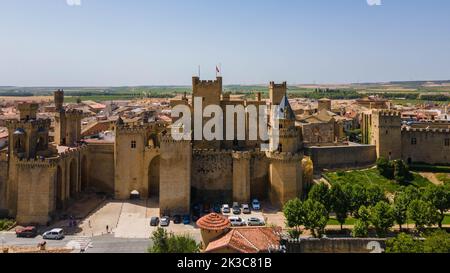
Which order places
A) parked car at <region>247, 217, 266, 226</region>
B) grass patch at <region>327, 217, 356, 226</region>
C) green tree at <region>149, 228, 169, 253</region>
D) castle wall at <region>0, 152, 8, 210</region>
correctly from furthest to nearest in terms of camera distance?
castle wall at <region>0, 152, 8, 210</region>, grass patch at <region>327, 217, 356, 226</region>, parked car at <region>247, 217, 266, 226</region>, green tree at <region>149, 228, 169, 253</region>

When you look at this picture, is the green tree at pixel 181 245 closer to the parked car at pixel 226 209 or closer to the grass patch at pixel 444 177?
the parked car at pixel 226 209

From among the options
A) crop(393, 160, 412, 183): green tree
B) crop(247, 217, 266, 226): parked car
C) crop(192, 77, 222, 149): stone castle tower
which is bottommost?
crop(247, 217, 266, 226): parked car

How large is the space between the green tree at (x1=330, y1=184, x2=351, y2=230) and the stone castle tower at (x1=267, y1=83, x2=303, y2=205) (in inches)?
181

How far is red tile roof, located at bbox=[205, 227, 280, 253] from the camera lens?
2356cm

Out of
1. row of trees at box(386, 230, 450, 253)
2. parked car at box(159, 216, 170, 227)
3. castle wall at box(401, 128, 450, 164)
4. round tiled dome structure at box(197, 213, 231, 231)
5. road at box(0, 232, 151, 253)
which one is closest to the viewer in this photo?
row of trees at box(386, 230, 450, 253)

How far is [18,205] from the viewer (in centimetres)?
3441

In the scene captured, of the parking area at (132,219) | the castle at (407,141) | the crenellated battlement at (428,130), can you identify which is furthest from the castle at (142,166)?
the crenellated battlement at (428,130)

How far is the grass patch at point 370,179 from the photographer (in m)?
43.3

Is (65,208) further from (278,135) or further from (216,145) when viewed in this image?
(278,135)

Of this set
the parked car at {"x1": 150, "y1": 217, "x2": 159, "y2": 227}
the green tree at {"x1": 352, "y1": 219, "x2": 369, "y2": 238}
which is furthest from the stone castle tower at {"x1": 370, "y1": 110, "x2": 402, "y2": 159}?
the parked car at {"x1": 150, "y1": 217, "x2": 159, "y2": 227}

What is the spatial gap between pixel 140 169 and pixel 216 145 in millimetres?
7709

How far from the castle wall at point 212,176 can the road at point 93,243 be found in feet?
32.1

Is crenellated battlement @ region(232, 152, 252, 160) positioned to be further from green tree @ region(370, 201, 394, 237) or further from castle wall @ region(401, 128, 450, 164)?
castle wall @ region(401, 128, 450, 164)
